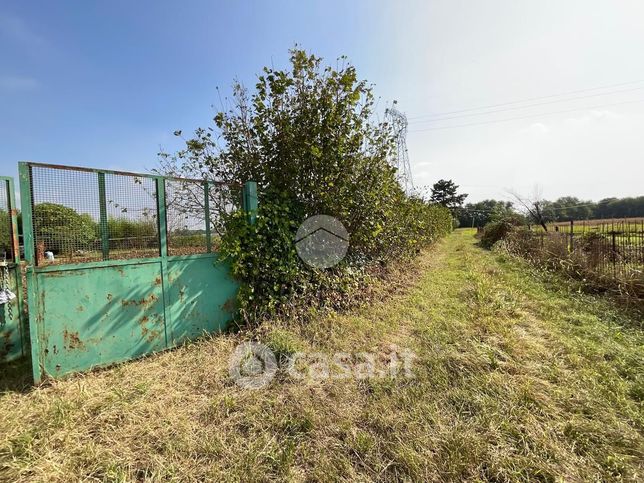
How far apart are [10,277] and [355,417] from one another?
3326 millimetres

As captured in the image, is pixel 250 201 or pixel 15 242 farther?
pixel 250 201

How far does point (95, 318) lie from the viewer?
2596 mm

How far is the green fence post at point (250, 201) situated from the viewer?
11.3ft

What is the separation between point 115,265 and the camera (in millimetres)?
2705

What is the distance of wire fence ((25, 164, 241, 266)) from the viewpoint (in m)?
2.42

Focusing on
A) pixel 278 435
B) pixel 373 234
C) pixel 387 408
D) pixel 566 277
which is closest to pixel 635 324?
pixel 566 277

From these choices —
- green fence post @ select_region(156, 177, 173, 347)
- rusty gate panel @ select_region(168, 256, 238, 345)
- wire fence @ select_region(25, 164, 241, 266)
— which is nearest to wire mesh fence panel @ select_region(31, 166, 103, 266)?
wire fence @ select_region(25, 164, 241, 266)

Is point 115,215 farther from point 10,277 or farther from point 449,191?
point 449,191

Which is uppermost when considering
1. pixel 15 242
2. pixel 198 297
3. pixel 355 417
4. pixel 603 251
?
pixel 15 242

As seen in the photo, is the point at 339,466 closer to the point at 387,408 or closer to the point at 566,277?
the point at 387,408

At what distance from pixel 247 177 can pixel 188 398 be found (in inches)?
113

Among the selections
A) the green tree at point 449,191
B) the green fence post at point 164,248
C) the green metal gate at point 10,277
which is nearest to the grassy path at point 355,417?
the green fence post at point 164,248

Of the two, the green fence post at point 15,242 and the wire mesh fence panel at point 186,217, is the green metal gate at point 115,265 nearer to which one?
the wire mesh fence panel at point 186,217

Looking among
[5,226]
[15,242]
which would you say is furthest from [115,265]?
[5,226]
